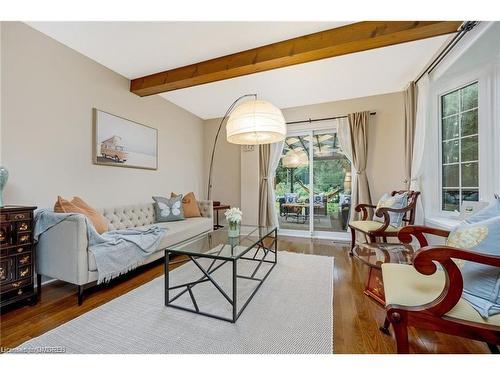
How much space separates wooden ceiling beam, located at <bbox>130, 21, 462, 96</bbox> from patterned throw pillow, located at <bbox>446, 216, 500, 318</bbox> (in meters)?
1.74

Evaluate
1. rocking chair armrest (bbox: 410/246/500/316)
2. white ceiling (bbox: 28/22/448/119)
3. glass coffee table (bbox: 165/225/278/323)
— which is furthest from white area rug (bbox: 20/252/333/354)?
white ceiling (bbox: 28/22/448/119)

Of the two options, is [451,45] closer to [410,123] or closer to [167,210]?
[410,123]

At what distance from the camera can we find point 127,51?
238cm

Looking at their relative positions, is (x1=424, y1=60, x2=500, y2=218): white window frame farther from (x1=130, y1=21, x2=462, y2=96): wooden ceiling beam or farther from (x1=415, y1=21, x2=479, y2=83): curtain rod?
(x1=130, y1=21, x2=462, y2=96): wooden ceiling beam

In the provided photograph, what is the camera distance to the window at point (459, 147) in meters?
2.21

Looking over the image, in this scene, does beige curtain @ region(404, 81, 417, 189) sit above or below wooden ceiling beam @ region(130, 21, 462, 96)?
below

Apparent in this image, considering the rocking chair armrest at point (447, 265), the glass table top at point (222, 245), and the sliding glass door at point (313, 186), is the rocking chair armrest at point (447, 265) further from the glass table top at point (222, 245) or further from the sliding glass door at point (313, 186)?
the sliding glass door at point (313, 186)

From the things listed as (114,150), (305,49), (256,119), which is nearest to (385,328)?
(256,119)

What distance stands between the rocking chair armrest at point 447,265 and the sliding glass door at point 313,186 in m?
2.99

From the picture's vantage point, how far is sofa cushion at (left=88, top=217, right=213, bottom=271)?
2.36m

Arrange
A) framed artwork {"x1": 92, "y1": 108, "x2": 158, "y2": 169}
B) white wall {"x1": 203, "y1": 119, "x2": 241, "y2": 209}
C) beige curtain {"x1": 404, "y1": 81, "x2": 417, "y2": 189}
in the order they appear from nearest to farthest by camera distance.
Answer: framed artwork {"x1": 92, "y1": 108, "x2": 158, "y2": 169} < beige curtain {"x1": 404, "y1": 81, "x2": 417, "y2": 189} < white wall {"x1": 203, "y1": 119, "x2": 241, "y2": 209}

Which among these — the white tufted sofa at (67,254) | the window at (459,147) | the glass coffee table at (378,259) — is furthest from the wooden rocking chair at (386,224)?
the white tufted sofa at (67,254)

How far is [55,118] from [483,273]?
3.56 meters

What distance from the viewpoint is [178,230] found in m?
2.76
